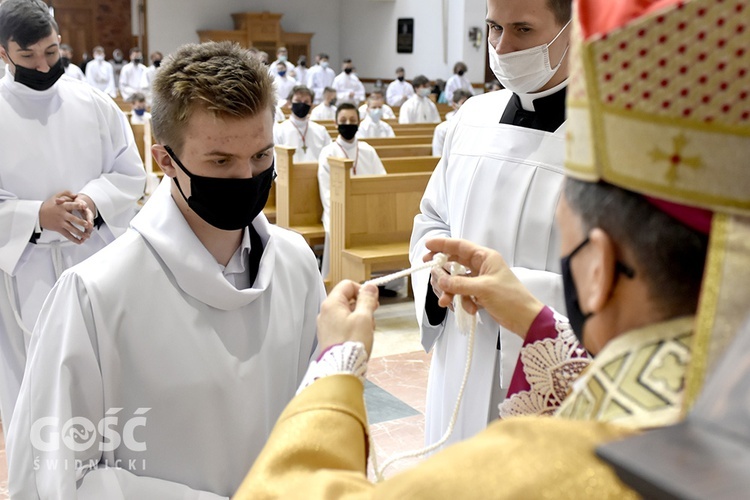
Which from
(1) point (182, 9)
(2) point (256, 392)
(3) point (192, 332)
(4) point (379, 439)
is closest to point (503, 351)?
(2) point (256, 392)

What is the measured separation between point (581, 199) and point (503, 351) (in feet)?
3.97

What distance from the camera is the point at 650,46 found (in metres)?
0.81

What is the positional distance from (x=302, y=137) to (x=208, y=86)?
819 cm

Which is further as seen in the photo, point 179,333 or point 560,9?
point 560,9

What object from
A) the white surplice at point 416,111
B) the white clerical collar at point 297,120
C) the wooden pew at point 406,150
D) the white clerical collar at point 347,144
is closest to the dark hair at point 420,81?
the white surplice at point 416,111

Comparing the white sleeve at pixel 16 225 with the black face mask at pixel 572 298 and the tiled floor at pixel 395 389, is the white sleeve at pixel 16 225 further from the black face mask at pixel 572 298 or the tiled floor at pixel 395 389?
the black face mask at pixel 572 298

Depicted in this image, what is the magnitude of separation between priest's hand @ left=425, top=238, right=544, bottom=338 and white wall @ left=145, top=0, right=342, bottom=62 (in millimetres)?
20235

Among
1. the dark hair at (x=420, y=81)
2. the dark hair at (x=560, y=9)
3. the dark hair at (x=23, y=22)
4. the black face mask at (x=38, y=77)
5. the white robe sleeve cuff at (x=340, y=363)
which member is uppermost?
the dark hair at (x=420, y=81)

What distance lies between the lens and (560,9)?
226 cm

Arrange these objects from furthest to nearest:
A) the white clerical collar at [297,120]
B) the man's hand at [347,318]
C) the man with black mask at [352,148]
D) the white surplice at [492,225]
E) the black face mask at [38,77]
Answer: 1. the white clerical collar at [297,120]
2. the man with black mask at [352,148]
3. the black face mask at [38,77]
4. the white surplice at [492,225]
5. the man's hand at [347,318]

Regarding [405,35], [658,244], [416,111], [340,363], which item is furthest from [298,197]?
[405,35]

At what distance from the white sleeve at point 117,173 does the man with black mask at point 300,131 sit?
5955 millimetres

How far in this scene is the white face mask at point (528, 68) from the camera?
7.43 feet

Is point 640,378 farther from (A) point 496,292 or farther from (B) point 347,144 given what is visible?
(B) point 347,144
